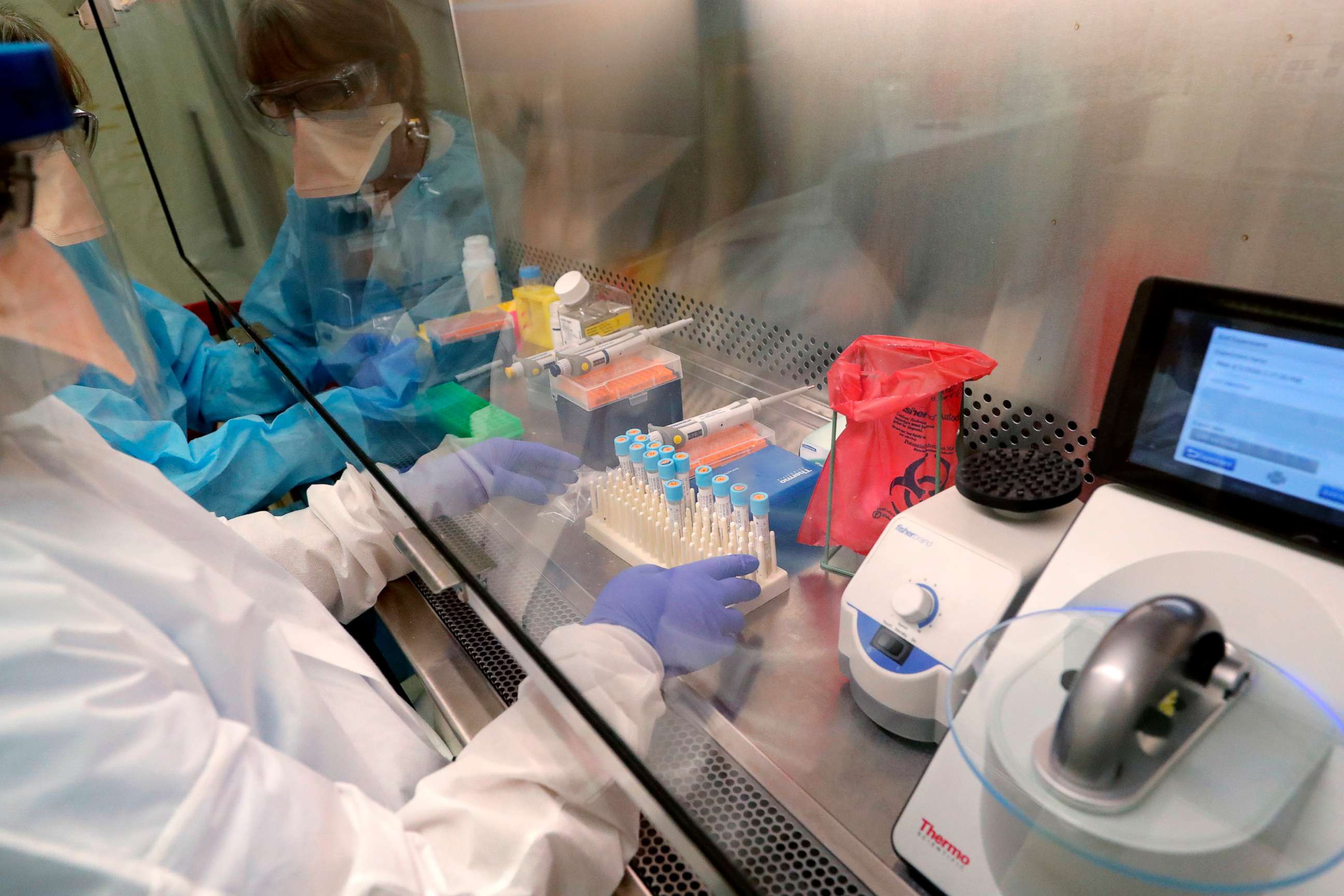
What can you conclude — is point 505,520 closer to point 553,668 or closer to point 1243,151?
point 553,668

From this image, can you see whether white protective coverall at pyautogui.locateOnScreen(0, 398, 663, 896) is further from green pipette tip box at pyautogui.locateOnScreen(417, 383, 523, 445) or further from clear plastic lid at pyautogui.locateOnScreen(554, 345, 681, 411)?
clear plastic lid at pyautogui.locateOnScreen(554, 345, 681, 411)

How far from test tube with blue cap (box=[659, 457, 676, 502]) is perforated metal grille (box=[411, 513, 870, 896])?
0.23 m

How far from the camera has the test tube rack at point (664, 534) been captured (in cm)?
97

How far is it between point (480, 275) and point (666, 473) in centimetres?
100

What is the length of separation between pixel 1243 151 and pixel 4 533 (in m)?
1.21

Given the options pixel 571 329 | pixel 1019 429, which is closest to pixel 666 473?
pixel 1019 429

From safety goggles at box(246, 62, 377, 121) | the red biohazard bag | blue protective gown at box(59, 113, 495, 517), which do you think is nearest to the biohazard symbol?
the red biohazard bag

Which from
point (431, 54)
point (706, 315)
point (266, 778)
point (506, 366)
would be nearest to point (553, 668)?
point (266, 778)

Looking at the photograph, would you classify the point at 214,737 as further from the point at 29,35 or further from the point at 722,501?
the point at 29,35

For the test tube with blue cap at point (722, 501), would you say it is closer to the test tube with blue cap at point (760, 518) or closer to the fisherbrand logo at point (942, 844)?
the test tube with blue cap at point (760, 518)

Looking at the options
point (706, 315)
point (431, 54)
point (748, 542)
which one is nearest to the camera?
point (748, 542)

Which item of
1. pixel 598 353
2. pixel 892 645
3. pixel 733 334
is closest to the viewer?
pixel 892 645

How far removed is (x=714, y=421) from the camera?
4.11ft

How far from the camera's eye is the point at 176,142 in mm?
2576
